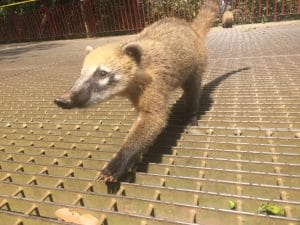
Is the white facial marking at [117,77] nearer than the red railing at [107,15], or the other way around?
the white facial marking at [117,77]

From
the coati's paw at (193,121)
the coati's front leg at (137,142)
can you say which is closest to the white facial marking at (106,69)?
the coati's front leg at (137,142)

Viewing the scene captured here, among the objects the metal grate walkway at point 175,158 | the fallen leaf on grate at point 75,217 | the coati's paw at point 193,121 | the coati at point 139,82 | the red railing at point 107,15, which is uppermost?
the coati at point 139,82

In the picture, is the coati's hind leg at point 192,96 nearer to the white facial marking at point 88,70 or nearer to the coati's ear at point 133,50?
the coati's ear at point 133,50

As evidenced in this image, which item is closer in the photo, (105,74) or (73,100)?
(73,100)

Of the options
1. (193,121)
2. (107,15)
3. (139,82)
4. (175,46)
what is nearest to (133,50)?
(139,82)

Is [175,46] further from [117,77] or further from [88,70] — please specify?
[88,70]

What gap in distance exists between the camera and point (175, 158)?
2213 mm

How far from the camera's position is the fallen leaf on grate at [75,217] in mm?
1595

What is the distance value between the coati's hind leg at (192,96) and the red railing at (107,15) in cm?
762

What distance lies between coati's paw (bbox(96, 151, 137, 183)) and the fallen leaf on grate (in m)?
0.31

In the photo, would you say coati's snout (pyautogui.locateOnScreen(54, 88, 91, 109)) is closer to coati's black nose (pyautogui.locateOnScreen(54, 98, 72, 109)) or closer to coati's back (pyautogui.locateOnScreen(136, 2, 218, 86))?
coati's black nose (pyautogui.locateOnScreen(54, 98, 72, 109))

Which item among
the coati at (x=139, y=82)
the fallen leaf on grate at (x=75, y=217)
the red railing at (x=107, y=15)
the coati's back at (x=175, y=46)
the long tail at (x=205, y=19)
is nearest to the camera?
the fallen leaf on grate at (x=75, y=217)

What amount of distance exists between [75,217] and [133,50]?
50.5 inches

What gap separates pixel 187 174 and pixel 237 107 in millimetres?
1070
